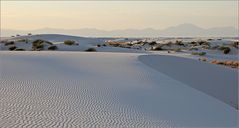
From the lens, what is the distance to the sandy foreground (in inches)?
338

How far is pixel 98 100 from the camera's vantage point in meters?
10.7

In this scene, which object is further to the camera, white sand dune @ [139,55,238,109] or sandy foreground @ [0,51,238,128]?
white sand dune @ [139,55,238,109]

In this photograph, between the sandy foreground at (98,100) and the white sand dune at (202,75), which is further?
the white sand dune at (202,75)

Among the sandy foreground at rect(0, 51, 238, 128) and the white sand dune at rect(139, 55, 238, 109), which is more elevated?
the sandy foreground at rect(0, 51, 238, 128)

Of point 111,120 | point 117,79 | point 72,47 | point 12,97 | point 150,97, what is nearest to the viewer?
point 111,120

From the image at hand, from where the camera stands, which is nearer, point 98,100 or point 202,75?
point 98,100

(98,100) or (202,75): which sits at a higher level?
(98,100)

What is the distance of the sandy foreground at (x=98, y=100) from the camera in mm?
8578

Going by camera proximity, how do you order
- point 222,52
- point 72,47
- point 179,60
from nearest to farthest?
point 179,60, point 72,47, point 222,52

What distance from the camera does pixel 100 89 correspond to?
486 inches

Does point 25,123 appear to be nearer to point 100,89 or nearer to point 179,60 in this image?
point 100,89

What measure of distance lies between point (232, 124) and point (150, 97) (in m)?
2.90

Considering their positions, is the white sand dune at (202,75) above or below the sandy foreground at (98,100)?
below

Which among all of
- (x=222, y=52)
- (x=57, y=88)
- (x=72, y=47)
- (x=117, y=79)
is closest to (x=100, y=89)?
(x=57, y=88)
